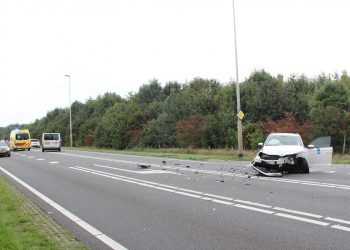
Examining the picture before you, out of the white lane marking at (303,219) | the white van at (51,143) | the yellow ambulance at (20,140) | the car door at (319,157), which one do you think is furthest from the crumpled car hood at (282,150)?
the yellow ambulance at (20,140)

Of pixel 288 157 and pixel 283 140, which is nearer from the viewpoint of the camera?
pixel 288 157

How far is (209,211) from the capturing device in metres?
8.91

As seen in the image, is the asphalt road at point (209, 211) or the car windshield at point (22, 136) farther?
the car windshield at point (22, 136)

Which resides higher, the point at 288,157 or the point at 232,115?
the point at 232,115

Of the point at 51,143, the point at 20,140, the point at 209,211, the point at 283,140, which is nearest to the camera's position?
the point at 209,211

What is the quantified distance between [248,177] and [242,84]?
134 feet

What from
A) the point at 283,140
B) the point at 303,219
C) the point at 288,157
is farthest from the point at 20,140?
the point at 303,219

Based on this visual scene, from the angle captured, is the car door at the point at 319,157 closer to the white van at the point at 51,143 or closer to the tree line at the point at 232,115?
the tree line at the point at 232,115

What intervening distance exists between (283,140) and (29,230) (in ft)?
36.6

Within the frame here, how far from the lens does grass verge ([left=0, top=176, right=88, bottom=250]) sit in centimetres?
650

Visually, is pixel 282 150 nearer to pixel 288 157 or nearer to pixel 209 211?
pixel 288 157

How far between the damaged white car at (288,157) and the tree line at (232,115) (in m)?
19.2

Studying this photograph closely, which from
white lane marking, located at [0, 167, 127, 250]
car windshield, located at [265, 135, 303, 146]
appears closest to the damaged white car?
car windshield, located at [265, 135, 303, 146]

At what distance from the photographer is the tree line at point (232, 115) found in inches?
1430
